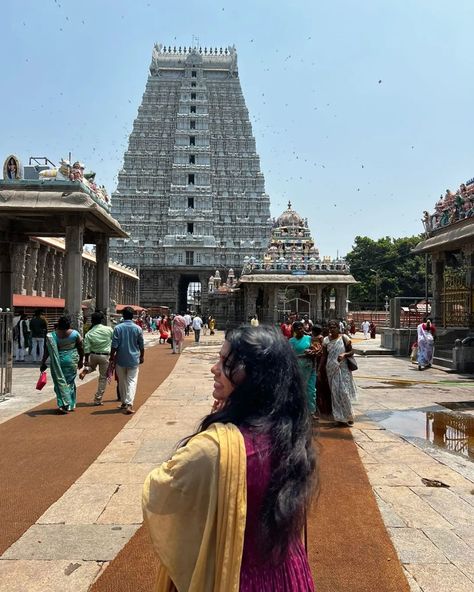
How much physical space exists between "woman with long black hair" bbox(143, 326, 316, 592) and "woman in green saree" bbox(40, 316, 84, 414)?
20.9 feet

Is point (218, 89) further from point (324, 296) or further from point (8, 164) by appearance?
point (8, 164)

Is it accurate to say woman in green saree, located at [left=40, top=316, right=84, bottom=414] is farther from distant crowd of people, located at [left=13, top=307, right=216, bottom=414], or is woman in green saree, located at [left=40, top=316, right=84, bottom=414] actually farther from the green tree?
the green tree

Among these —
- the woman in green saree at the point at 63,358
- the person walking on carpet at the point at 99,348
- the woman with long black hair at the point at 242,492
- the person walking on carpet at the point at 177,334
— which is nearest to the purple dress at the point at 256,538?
the woman with long black hair at the point at 242,492

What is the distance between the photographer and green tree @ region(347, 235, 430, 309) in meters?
60.5

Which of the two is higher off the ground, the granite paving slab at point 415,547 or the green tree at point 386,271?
the green tree at point 386,271

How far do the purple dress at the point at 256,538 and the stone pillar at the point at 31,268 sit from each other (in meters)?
27.8

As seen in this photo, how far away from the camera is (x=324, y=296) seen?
3959 cm

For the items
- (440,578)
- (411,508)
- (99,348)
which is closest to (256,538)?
(440,578)

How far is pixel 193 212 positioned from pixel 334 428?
170 ft

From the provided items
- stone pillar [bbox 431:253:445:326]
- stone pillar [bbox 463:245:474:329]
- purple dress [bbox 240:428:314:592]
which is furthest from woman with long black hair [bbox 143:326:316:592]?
stone pillar [bbox 431:253:445:326]

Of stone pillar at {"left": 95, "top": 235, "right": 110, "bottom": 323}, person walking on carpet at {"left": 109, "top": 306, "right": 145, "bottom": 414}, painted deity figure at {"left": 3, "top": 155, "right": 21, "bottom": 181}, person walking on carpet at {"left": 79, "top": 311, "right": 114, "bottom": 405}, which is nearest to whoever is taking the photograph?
person walking on carpet at {"left": 109, "top": 306, "right": 145, "bottom": 414}

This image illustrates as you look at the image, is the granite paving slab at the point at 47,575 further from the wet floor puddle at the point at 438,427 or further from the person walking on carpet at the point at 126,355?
the person walking on carpet at the point at 126,355

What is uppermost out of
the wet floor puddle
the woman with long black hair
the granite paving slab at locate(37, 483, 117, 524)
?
the woman with long black hair

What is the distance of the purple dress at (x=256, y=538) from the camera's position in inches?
65.2
